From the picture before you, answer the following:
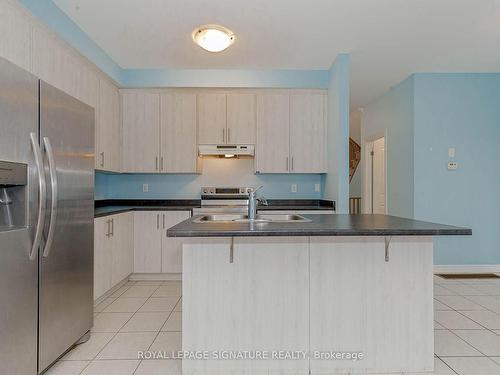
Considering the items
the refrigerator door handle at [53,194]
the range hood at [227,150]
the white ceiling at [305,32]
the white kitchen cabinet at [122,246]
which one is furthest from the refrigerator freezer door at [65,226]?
the range hood at [227,150]

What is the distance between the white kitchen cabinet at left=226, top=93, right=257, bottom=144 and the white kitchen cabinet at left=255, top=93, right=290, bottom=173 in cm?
9

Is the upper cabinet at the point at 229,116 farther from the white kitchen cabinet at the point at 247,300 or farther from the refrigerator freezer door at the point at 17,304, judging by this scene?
the refrigerator freezer door at the point at 17,304

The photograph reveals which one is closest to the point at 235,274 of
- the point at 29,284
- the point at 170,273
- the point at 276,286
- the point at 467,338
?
the point at 276,286

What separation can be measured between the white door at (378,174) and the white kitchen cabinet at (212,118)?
120 inches

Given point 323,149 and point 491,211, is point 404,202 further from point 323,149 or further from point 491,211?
point 323,149

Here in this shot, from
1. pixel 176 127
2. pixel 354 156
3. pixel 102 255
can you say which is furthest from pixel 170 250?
pixel 354 156

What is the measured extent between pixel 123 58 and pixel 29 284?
2733 mm

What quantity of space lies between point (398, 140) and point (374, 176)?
4.26ft

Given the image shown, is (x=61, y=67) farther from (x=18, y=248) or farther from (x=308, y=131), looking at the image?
(x=308, y=131)

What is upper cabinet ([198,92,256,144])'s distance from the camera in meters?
3.90

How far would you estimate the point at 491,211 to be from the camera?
3.94 metres

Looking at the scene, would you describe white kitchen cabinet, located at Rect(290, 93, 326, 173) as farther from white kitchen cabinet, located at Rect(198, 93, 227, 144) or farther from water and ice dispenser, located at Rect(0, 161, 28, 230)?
water and ice dispenser, located at Rect(0, 161, 28, 230)

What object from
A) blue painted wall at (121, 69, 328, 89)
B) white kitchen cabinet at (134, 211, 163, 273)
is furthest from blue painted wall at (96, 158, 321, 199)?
blue painted wall at (121, 69, 328, 89)

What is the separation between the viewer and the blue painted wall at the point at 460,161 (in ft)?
12.9
